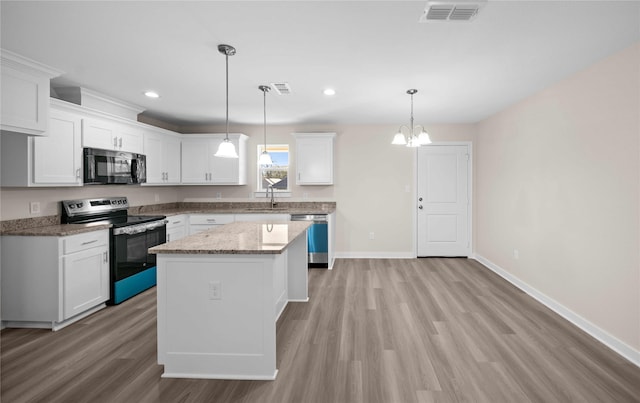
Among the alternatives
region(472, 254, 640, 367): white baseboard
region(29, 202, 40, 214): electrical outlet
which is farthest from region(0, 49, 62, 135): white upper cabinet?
region(472, 254, 640, 367): white baseboard

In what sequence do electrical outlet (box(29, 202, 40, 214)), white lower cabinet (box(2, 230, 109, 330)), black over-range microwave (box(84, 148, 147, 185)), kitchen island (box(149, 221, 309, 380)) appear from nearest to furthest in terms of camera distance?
1. kitchen island (box(149, 221, 309, 380))
2. white lower cabinet (box(2, 230, 109, 330))
3. electrical outlet (box(29, 202, 40, 214))
4. black over-range microwave (box(84, 148, 147, 185))

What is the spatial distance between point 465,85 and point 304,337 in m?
3.03

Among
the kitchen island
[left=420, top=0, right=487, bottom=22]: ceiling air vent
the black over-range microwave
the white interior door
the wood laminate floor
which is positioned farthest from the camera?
the white interior door

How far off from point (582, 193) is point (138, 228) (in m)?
4.60

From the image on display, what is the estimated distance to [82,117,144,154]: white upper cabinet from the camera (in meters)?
3.72

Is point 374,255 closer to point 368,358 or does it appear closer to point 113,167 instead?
point 368,358

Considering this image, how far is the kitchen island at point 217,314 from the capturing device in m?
2.25

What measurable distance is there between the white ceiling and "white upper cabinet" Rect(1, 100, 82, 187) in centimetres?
44

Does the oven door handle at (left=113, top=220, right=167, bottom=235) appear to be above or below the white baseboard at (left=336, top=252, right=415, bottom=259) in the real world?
above

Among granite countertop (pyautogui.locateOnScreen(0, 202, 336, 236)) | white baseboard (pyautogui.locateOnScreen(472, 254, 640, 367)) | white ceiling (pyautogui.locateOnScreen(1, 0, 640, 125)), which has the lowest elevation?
white baseboard (pyautogui.locateOnScreen(472, 254, 640, 367))

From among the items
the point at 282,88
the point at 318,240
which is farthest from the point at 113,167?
the point at 318,240

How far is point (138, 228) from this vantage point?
156 inches

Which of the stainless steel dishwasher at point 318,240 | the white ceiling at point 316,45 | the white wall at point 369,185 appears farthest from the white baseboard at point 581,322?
the stainless steel dishwasher at point 318,240

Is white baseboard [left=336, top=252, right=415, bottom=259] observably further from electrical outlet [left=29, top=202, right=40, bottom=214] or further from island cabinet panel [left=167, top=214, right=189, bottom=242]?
electrical outlet [left=29, top=202, right=40, bottom=214]
